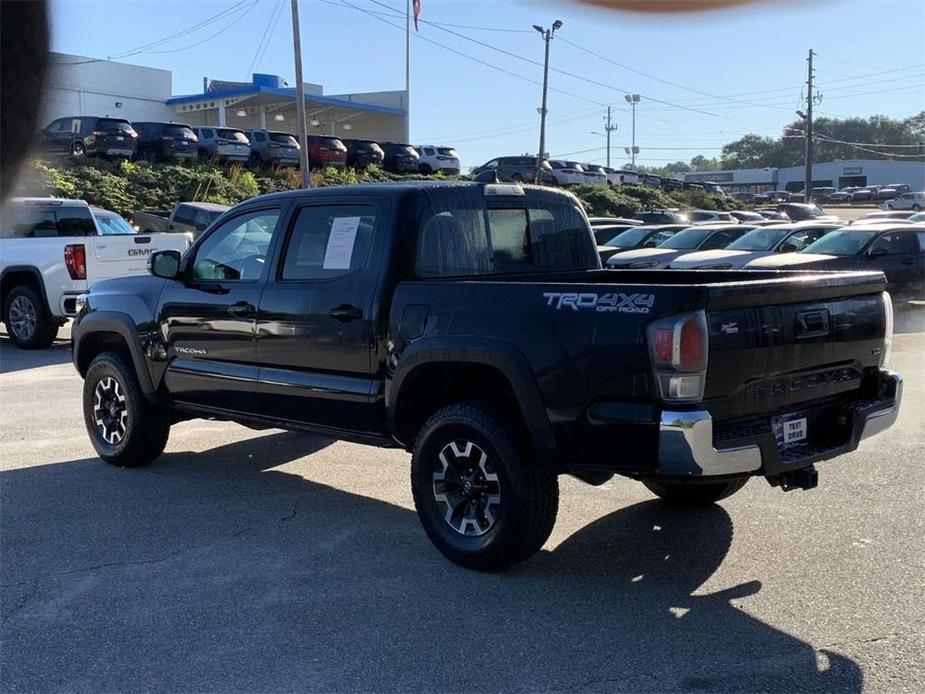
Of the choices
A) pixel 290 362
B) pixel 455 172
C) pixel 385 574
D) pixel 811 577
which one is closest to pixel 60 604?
pixel 385 574

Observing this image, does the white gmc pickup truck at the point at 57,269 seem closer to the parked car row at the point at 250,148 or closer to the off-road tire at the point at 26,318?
the off-road tire at the point at 26,318

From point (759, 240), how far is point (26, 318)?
1263 cm

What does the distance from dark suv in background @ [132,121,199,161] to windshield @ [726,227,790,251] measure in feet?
69.7

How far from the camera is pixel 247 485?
6.20 m

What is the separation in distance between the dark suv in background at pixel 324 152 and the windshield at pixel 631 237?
60.1ft

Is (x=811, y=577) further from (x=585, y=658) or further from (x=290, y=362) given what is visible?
(x=290, y=362)

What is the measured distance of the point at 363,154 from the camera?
126ft

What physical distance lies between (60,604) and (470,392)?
86.3 inches

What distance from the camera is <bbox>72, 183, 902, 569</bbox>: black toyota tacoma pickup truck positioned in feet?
12.9

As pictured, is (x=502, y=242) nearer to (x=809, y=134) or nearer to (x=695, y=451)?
(x=695, y=451)

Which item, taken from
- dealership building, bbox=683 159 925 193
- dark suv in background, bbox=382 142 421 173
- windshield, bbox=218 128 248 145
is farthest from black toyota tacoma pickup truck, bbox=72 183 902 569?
dealership building, bbox=683 159 925 193

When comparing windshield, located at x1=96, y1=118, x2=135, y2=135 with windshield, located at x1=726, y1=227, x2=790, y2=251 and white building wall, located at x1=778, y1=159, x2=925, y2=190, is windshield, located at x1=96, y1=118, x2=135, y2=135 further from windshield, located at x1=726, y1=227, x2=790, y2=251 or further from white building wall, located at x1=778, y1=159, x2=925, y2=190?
white building wall, located at x1=778, y1=159, x2=925, y2=190

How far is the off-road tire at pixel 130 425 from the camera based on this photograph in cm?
644

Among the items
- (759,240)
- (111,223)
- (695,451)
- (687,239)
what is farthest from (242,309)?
(687,239)
